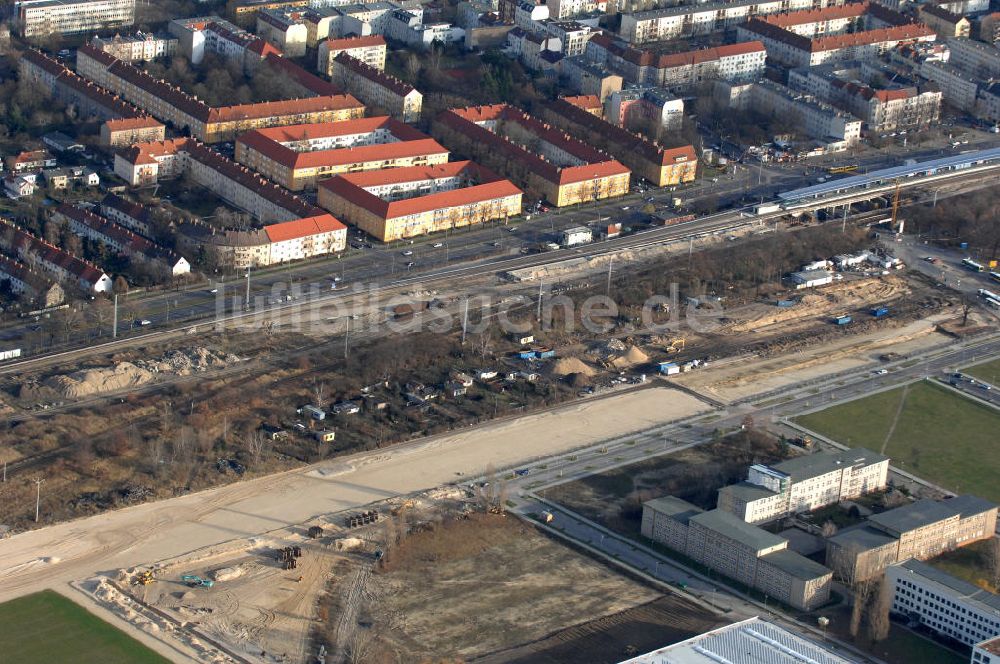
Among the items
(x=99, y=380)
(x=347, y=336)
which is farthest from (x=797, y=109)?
(x=99, y=380)

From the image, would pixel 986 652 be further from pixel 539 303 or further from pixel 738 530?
pixel 539 303

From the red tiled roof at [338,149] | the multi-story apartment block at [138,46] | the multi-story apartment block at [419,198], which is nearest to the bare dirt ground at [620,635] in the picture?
the multi-story apartment block at [419,198]

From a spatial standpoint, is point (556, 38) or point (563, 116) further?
point (556, 38)

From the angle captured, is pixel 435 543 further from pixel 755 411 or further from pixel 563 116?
pixel 563 116

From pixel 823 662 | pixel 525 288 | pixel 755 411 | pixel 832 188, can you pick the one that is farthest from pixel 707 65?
pixel 823 662

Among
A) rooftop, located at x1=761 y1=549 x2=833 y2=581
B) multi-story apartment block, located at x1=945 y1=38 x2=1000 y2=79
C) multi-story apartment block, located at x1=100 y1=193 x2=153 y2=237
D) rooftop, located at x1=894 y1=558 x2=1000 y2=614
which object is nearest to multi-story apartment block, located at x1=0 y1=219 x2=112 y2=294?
multi-story apartment block, located at x1=100 y1=193 x2=153 y2=237
